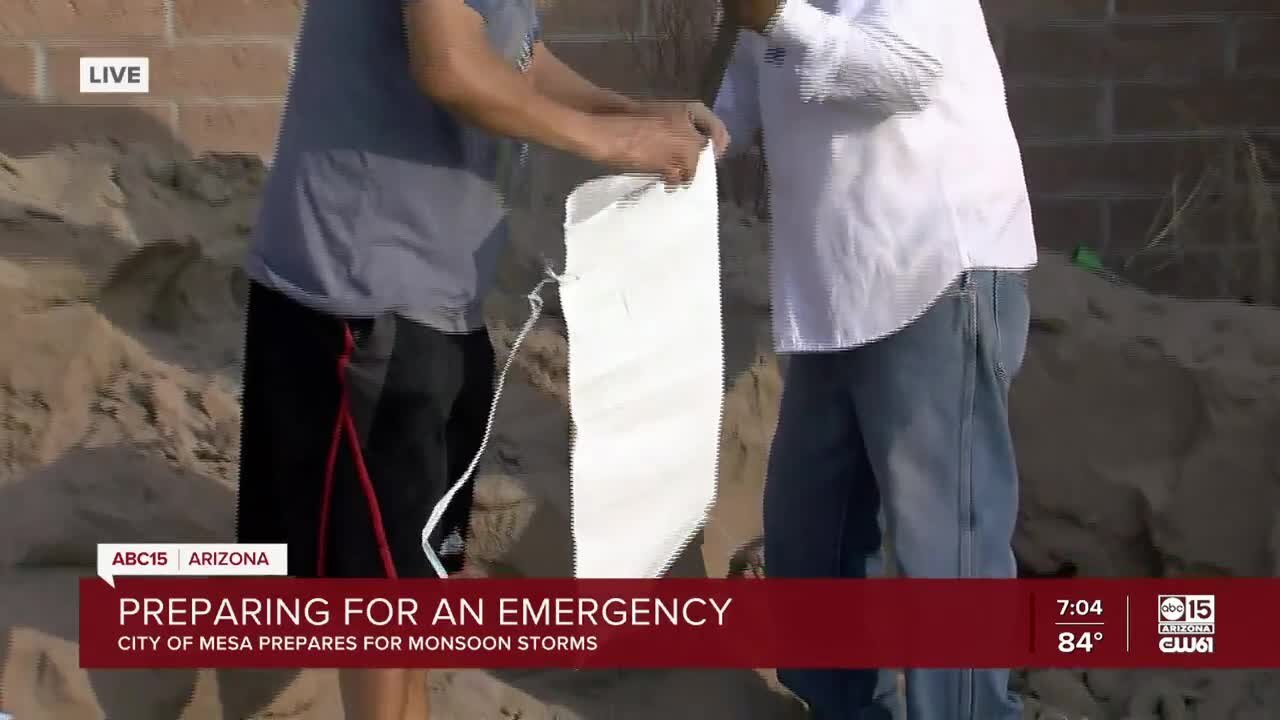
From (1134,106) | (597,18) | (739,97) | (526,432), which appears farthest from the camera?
(1134,106)

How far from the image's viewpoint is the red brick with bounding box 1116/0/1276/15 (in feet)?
14.1

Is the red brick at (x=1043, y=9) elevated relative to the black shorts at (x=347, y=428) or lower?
elevated

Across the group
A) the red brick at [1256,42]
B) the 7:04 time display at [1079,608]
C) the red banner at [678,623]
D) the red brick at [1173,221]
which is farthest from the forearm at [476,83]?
the red brick at [1256,42]

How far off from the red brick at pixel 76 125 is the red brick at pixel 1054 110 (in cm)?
254

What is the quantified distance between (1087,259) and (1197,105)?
0.73m

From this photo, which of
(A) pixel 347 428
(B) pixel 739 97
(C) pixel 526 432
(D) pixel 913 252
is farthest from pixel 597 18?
(A) pixel 347 428

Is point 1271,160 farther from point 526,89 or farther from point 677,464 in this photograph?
point 526,89

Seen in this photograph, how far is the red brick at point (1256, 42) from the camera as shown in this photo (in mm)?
4355

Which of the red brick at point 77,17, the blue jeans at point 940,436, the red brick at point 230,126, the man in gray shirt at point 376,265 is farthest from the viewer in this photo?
the red brick at point 230,126

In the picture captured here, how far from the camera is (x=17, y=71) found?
365 cm

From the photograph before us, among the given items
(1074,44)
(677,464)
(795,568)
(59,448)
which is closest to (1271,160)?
(1074,44)

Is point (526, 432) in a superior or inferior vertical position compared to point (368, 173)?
inferior

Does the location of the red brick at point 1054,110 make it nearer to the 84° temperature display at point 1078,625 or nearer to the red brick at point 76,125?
the 84° temperature display at point 1078,625

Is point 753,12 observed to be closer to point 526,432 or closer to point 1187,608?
point 526,432
